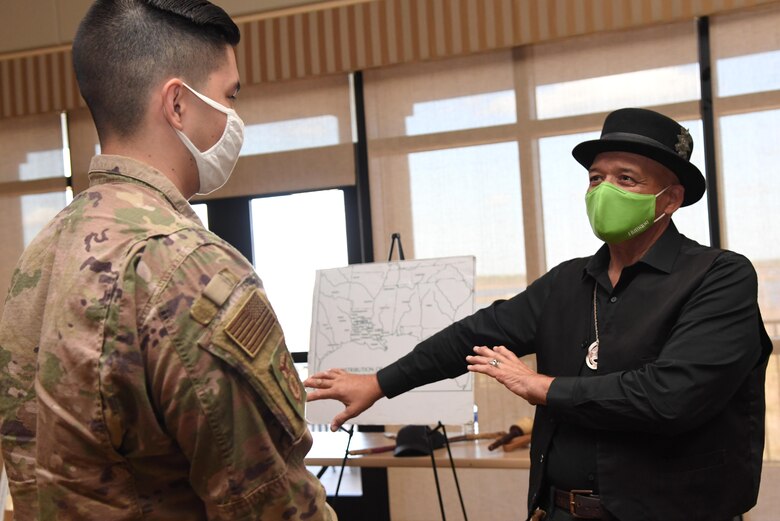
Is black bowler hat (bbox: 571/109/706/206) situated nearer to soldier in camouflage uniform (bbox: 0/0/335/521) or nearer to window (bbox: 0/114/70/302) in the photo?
soldier in camouflage uniform (bbox: 0/0/335/521)

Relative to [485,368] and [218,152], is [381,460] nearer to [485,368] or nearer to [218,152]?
[485,368]

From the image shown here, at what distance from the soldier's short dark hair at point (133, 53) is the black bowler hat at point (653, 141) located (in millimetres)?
1252

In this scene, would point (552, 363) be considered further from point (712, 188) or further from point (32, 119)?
point (32, 119)

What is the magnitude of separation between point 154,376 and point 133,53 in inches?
17.6

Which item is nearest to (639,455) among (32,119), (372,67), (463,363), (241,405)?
(463,363)

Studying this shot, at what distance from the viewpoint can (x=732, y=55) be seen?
3.88 m

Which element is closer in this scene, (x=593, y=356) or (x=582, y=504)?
(x=582, y=504)

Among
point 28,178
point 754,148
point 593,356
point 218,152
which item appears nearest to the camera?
point 218,152

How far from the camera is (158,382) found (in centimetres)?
90

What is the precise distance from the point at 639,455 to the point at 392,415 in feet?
4.90

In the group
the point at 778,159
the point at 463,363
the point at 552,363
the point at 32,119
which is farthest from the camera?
the point at 32,119

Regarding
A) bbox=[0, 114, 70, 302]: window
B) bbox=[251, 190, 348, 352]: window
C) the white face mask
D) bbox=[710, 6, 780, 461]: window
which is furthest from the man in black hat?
bbox=[0, 114, 70, 302]: window

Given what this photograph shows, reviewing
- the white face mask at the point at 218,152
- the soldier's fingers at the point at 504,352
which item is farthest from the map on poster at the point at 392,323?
the white face mask at the point at 218,152

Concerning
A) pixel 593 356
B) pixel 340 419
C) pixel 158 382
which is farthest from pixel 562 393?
pixel 158 382
